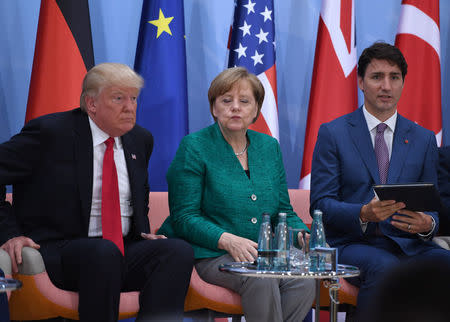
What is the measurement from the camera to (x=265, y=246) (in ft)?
8.07

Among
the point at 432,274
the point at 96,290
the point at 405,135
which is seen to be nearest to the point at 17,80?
the point at 96,290

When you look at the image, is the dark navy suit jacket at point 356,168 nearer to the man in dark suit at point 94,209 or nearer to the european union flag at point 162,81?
the man in dark suit at point 94,209

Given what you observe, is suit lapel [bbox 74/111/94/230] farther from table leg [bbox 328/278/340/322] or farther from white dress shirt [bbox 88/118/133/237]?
table leg [bbox 328/278/340/322]

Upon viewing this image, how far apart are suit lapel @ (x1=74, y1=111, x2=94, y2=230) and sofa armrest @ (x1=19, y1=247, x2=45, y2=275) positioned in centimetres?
28

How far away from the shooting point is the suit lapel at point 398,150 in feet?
10.6

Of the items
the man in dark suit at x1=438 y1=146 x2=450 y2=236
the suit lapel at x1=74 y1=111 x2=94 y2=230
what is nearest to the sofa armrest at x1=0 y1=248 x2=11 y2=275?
the suit lapel at x1=74 y1=111 x2=94 y2=230

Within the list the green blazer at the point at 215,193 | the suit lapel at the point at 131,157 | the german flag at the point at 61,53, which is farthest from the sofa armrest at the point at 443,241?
the german flag at the point at 61,53

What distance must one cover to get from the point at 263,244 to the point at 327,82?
2.41 m

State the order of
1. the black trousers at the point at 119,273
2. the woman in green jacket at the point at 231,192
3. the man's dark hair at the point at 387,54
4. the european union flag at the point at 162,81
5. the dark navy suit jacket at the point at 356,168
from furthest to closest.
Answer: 1. the european union flag at the point at 162,81
2. the man's dark hair at the point at 387,54
3. the dark navy suit jacket at the point at 356,168
4. the woman in green jacket at the point at 231,192
5. the black trousers at the point at 119,273

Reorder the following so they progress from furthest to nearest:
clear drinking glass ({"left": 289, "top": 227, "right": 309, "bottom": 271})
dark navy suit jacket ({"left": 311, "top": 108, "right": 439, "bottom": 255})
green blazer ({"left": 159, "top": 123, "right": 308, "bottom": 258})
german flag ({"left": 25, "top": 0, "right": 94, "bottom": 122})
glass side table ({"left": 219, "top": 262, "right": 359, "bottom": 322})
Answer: german flag ({"left": 25, "top": 0, "right": 94, "bottom": 122})
dark navy suit jacket ({"left": 311, "top": 108, "right": 439, "bottom": 255})
green blazer ({"left": 159, "top": 123, "right": 308, "bottom": 258})
clear drinking glass ({"left": 289, "top": 227, "right": 309, "bottom": 271})
glass side table ({"left": 219, "top": 262, "right": 359, "bottom": 322})

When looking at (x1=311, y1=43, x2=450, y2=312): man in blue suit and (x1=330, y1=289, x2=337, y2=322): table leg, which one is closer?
(x1=330, y1=289, x2=337, y2=322): table leg

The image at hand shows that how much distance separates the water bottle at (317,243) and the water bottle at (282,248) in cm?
11

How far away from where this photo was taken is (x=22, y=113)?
4.42m

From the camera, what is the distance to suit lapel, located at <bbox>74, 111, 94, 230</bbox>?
269cm
